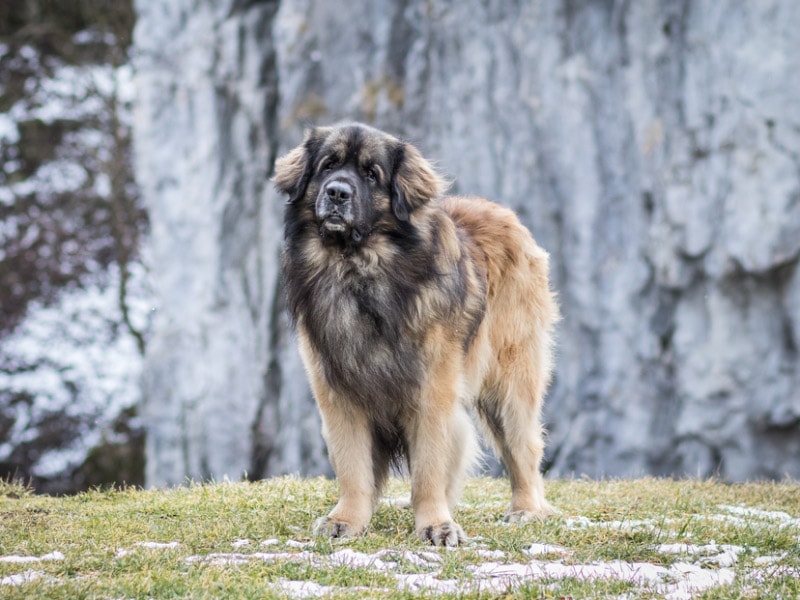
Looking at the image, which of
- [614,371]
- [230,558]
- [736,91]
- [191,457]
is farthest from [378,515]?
[191,457]

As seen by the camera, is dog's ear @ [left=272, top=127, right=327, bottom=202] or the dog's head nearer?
the dog's head

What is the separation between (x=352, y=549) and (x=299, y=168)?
211 cm

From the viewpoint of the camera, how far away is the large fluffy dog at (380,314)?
16.3 ft

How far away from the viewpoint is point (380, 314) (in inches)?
197

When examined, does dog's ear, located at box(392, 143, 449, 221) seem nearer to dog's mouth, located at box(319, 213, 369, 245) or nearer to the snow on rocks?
dog's mouth, located at box(319, 213, 369, 245)

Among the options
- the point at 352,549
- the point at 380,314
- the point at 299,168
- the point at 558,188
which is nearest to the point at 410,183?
the point at 299,168

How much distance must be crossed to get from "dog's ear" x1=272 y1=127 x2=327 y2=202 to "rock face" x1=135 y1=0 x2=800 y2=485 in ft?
28.3

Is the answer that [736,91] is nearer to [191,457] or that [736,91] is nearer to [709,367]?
[709,367]

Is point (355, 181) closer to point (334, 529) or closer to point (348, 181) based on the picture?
point (348, 181)

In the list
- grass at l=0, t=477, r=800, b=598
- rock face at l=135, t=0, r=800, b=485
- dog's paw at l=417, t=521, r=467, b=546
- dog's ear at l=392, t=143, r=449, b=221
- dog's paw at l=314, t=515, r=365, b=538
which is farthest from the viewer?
rock face at l=135, t=0, r=800, b=485

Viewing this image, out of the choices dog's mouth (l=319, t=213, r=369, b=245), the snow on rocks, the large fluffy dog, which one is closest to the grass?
the snow on rocks

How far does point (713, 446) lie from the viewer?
1319cm

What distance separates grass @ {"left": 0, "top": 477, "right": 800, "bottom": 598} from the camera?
369 centimetres

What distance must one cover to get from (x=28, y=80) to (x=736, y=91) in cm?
1287
